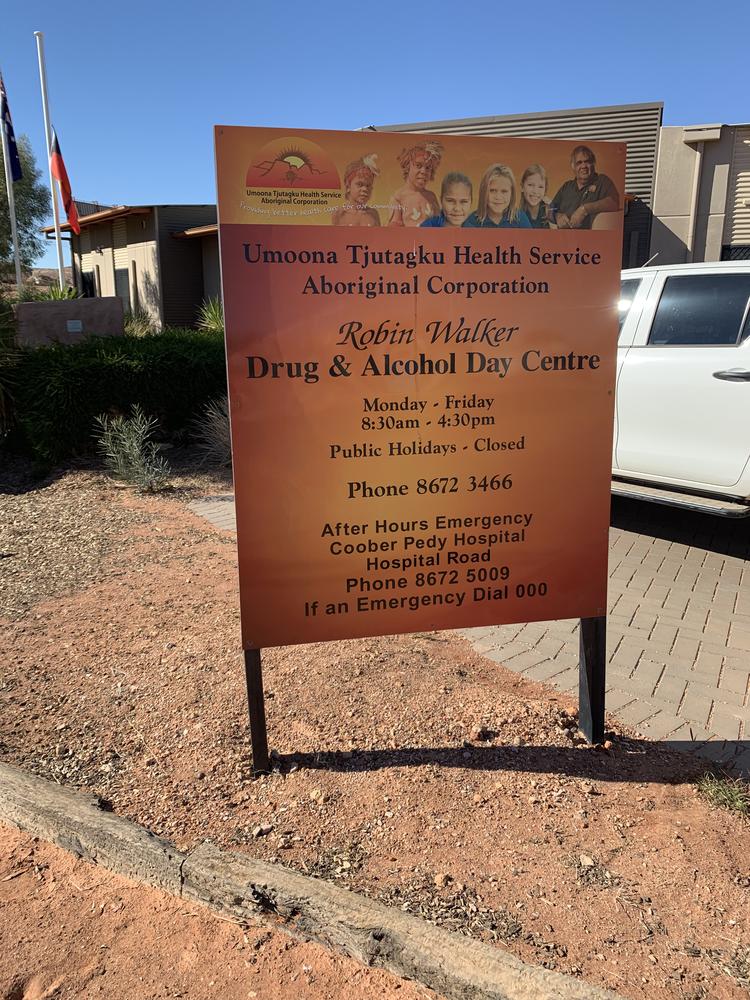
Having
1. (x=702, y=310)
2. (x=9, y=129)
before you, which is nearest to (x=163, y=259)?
(x=9, y=129)

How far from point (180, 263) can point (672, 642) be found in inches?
883

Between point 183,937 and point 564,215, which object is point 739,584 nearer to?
point 564,215

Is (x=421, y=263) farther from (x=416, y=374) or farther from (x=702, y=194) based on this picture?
(x=702, y=194)

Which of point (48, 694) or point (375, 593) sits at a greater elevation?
point (375, 593)

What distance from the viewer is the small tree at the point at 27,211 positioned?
1183 inches

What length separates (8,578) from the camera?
18.4 ft

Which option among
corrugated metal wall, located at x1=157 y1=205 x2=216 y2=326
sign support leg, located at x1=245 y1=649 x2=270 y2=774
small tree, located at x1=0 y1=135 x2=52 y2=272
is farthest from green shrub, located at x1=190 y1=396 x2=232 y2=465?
small tree, located at x1=0 y1=135 x2=52 y2=272

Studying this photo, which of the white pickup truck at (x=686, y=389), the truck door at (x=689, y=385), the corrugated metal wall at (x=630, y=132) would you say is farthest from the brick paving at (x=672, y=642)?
the corrugated metal wall at (x=630, y=132)

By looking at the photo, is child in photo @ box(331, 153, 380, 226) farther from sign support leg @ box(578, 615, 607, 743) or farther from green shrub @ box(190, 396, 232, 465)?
green shrub @ box(190, 396, 232, 465)

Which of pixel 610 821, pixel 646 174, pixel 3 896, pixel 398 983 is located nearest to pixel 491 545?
pixel 610 821

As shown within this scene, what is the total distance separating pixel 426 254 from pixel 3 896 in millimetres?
2622

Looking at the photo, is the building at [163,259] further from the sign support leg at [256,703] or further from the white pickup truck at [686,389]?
the sign support leg at [256,703]

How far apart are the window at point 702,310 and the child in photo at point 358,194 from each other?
3679 millimetres

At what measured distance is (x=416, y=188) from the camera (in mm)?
2754
